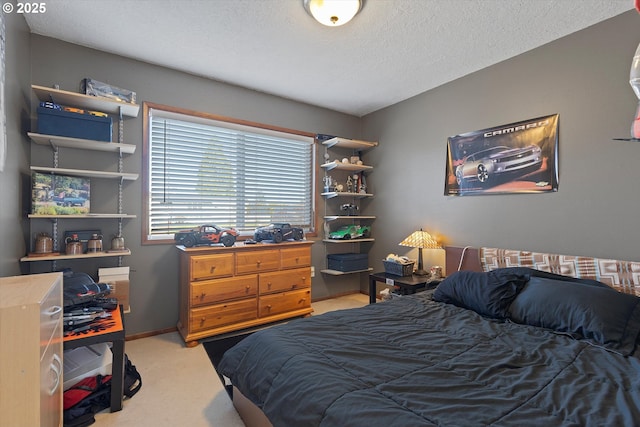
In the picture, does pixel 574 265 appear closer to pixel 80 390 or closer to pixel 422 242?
pixel 422 242

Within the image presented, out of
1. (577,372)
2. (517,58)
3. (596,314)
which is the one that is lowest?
(577,372)

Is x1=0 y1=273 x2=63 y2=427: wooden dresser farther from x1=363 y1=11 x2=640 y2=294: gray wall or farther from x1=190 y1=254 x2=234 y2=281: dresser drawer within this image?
x1=363 y1=11 x2=640 y2=294: gray wall

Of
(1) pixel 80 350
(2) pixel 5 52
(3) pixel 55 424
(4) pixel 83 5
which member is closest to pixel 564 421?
(3) pixel 55 424

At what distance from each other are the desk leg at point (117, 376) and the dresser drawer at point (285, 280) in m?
1.37

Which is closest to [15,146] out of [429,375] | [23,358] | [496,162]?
[23,358]

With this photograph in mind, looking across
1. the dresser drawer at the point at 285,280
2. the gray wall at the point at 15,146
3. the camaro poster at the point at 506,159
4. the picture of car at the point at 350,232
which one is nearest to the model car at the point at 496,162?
the camaro poster at the point at 506,159

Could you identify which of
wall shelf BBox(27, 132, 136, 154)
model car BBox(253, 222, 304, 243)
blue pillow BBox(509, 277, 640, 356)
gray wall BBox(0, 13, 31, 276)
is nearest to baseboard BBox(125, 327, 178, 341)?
gray wall BBox(0, 13, 31, 276)

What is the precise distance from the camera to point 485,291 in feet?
6.55

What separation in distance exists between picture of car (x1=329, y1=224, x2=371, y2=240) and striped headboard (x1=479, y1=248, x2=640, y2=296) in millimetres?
1549

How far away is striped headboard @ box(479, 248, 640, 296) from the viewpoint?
195 cm

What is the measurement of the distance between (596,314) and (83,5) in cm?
378

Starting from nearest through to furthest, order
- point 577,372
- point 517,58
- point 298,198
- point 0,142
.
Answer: point 577,372, point 0,142, point 517,58, point 298,198

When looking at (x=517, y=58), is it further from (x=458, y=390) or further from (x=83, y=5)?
(x=83, y=5)

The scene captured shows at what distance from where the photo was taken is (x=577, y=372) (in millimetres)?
1264
